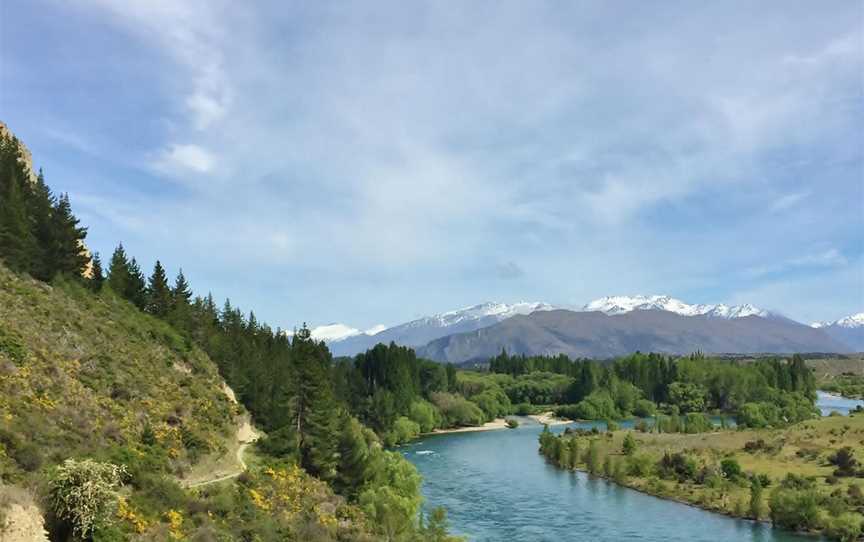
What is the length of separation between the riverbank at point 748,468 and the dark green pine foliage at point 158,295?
7639cm

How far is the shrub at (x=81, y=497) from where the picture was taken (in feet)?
94.0

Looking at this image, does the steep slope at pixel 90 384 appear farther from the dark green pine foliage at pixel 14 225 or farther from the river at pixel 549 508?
the river at pixel 549 508

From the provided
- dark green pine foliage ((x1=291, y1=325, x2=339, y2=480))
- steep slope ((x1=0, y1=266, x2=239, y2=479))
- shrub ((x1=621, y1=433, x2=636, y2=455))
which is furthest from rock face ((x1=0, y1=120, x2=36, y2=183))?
shrub ((x1=621, y1=433, x2=636, y2=455))

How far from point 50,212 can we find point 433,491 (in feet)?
216

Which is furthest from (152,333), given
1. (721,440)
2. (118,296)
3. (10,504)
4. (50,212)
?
(721,440)

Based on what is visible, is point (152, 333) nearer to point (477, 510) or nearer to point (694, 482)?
point (477, 510)

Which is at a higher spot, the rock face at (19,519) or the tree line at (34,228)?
the tree line at (34,228)

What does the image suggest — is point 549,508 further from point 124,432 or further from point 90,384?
point 90,384

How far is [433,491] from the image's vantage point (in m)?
102

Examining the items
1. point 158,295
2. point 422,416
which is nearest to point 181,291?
point 158,295

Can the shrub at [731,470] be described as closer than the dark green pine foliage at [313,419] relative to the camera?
No

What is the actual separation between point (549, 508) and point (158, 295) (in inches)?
2623

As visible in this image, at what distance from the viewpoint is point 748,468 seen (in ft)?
349

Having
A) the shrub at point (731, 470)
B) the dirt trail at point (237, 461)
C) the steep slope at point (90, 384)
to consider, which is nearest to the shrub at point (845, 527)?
the shrub at point (731, 470)
